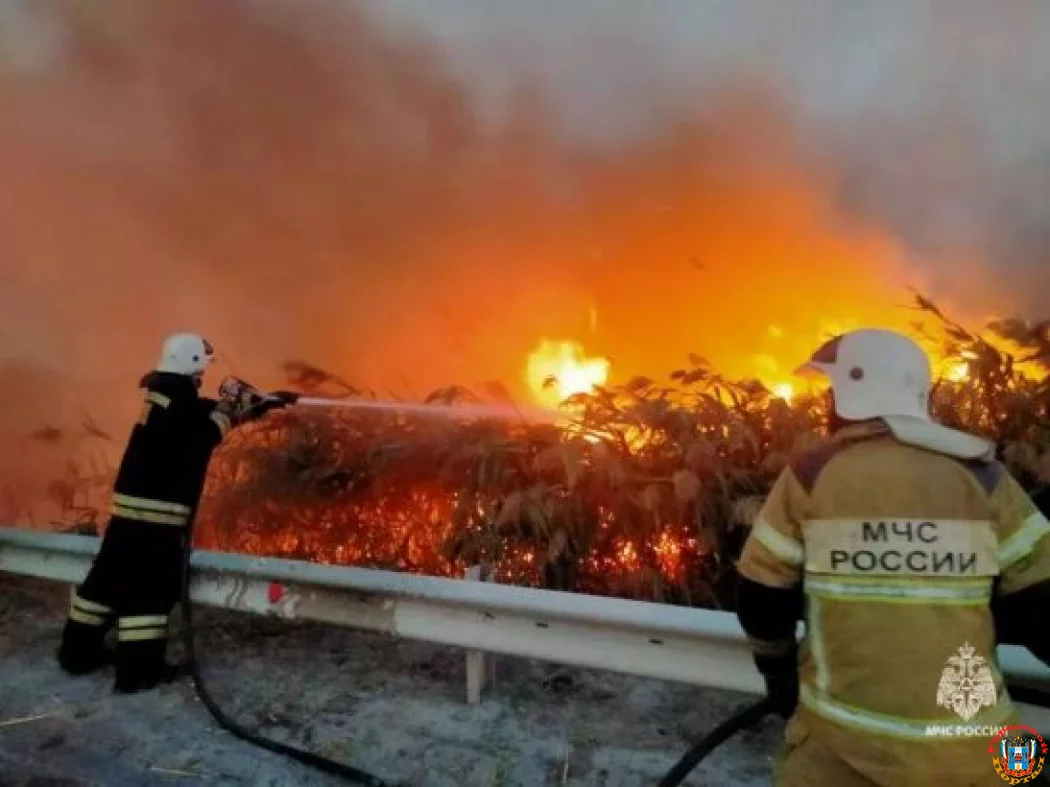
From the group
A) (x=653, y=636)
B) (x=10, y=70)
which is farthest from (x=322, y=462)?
(x=10, y=70)

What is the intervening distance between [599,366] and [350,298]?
2279 mm

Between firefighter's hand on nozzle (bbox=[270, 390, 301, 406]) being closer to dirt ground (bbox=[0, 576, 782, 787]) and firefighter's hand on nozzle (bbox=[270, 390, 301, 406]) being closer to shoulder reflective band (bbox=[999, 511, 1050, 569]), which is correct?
dirt ground (bbox=[0, 576, 782, 787])

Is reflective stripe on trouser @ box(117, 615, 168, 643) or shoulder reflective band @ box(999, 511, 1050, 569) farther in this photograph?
reflective stripe on trouser @ box(117, 615, 168, 643)

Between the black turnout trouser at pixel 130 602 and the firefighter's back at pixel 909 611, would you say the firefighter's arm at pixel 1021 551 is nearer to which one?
the firefighter's back at pixel 909 611

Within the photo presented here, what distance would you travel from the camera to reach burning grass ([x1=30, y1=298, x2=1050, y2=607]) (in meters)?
3.49

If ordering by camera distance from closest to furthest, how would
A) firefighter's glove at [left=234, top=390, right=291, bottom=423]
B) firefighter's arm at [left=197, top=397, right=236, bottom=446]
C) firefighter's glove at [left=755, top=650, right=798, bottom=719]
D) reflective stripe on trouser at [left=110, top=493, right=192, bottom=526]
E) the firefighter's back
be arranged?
the firefighter's back
firefighter's glove at [left=755, top=650, right=798, bottom=719]
reflective stripe on trouser at [left=110, top=493, right=192, bottom=526]
firefighter's arm at [left=197, top=397, right=236, bottom=446]
firefighter's glove at [left=234, top=390, right=291, bottom=423]

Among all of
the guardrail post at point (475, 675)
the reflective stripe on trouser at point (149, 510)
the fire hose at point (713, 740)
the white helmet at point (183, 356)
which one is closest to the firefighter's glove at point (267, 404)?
the white helmet at point (183, 356)

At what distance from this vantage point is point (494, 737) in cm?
284

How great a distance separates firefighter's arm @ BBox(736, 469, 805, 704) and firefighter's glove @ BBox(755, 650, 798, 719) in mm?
23

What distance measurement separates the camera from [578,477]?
3.58 m

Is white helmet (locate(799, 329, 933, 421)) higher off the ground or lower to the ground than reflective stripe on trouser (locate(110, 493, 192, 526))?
higher

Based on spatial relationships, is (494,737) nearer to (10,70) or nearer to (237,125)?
(237,125)

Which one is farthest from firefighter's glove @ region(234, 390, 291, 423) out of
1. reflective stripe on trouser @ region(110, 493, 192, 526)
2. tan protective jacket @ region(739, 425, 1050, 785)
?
tan protective jacket @ region(739, 425, 1050, 785)

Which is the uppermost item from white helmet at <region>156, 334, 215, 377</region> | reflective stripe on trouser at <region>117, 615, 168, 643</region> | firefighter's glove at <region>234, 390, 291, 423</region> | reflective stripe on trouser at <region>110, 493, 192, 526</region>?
white helmet at <region>156, 334, 215, 377</region>
